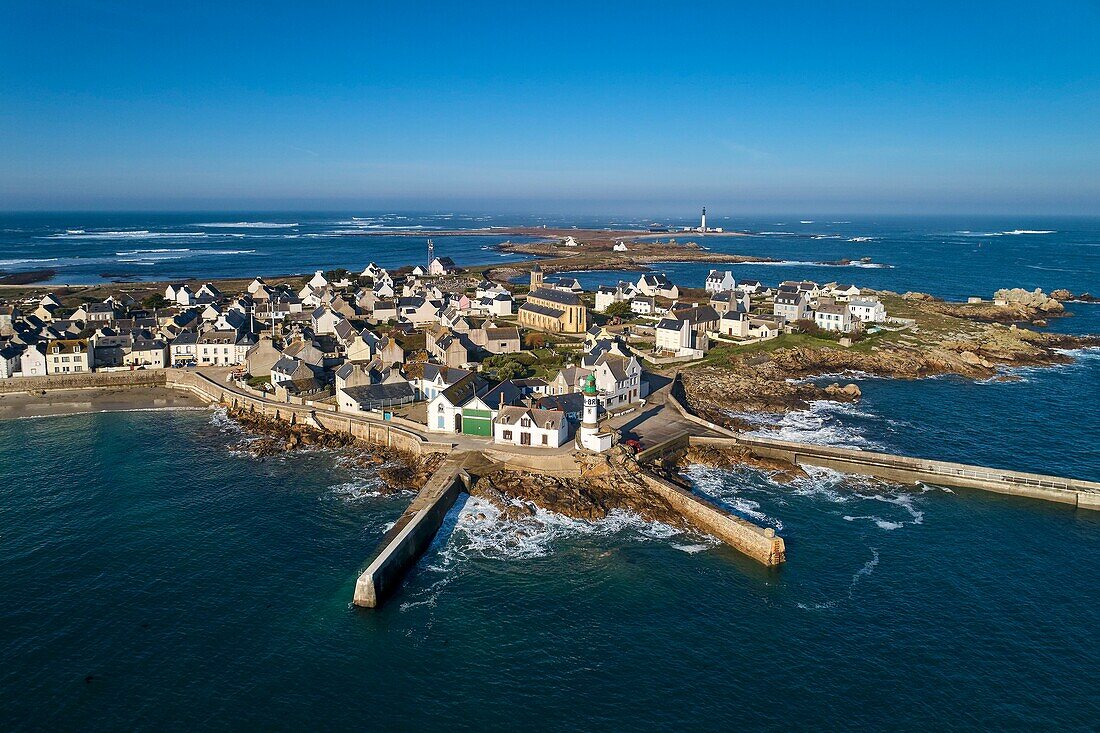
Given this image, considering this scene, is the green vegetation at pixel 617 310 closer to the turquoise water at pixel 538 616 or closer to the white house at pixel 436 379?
the white house at pixel 436 379

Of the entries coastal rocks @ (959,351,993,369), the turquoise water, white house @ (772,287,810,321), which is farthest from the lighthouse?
white house @ (772,287,810,321)

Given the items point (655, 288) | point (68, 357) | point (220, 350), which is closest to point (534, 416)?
point (220, 350)

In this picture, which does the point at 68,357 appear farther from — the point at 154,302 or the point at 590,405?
the point at 590,405

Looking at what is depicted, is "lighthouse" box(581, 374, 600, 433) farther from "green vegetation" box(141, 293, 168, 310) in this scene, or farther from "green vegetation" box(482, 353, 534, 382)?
"green vegetation" box(141, 293, 168, 310)

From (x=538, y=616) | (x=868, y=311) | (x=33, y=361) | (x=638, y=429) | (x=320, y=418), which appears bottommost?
(x=538, y=616)

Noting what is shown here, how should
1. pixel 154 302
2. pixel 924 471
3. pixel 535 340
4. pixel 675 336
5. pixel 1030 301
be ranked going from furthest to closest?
pixel 1030 301 < pixel 154 302 < pixel 535 340 < pixel 675 336 < pixel 924 471

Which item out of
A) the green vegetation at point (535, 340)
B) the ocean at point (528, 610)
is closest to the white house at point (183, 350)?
the ocean at point (528, 610)
